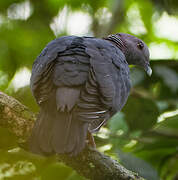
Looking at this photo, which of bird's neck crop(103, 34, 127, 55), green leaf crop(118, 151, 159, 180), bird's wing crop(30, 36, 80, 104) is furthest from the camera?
bird's neck crop(103, 34, 127, 55)

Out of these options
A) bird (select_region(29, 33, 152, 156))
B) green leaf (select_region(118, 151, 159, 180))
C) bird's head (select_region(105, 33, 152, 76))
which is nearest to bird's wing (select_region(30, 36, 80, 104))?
bird (select_region(29, 33, 152, 156))

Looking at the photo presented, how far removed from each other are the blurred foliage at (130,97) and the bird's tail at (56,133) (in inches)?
6.8

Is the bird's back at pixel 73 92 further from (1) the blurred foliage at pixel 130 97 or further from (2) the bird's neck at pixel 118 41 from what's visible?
(2) the bird's neck at pixel 118 41

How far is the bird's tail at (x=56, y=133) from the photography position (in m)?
2.45

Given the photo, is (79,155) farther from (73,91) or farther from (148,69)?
(148,69)

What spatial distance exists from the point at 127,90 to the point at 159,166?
1137 millimetres

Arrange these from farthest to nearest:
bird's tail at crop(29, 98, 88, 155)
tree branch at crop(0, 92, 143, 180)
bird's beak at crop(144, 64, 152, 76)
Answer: bird's beak at crop(144, 64, 152, 76) < tree branch at crop(0, 92, 143, 180) < bird's tail at crop(29, 98, 88, 155)

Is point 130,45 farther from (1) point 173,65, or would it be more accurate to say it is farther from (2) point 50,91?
(2) point 50,91

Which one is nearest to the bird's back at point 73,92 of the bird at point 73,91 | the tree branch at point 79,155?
the bird at point 73,91

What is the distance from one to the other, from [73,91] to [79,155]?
50cm

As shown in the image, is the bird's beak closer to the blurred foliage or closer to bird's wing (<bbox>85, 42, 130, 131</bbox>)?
the blurred foliage

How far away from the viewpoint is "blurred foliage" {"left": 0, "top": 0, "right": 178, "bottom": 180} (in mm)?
3299

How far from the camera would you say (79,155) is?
8.87ft

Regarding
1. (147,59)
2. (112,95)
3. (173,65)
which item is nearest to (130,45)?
(147,59)
